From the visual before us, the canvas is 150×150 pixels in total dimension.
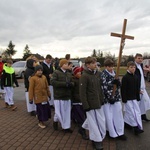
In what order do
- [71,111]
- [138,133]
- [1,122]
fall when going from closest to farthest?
[138,133] < [71,111] < [1,122]

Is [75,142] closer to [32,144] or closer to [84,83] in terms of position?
[32,144]

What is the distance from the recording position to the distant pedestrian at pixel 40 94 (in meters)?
5.96

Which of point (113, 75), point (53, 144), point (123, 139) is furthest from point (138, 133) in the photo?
point (53, 144)

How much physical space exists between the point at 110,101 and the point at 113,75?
560mm

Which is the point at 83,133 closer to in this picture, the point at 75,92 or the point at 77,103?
the point at 77,103

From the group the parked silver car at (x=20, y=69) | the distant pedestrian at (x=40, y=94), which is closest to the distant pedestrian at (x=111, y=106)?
the distant pedestrian at (x=40, y=94)

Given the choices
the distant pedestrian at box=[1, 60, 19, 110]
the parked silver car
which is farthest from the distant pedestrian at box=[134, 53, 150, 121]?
the parked silver car

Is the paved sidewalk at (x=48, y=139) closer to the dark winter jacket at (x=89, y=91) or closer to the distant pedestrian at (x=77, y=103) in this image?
the distant pedestrian at (x=77, y=103)

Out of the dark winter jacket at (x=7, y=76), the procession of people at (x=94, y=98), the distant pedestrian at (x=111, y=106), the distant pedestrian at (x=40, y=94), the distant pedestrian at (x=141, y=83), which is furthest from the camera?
the dark winter jacket at (x=7, y=76)

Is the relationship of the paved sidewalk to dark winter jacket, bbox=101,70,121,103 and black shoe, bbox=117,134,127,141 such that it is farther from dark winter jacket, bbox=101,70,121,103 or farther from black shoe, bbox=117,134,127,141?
dark winter jacket, bbox=101,70,121,103

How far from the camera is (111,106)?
5.18 m

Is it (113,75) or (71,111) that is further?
(71,111)

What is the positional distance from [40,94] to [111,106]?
1.84 meters

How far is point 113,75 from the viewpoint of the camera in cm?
519
